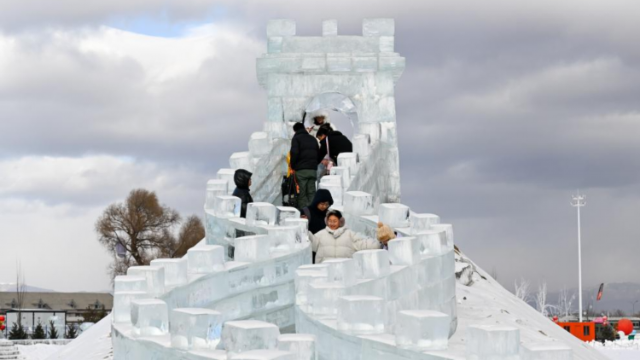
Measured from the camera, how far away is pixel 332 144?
20.6 metres

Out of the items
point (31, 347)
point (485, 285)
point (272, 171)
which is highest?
point (272, 171)

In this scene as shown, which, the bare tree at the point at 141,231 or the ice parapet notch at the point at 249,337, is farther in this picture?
the bare tree at the point at 141,231

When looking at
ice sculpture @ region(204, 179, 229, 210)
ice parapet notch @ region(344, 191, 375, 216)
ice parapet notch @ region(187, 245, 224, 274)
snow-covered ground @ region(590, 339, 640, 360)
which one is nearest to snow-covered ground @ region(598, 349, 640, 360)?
snow-covered ground @ region(590, 339, 640, 360)

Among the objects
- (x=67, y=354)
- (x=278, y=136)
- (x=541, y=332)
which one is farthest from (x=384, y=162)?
(x=67, y=354)

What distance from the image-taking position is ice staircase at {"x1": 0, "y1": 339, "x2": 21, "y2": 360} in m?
39.4

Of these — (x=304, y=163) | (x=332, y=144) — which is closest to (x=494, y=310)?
(x=332, y=144)

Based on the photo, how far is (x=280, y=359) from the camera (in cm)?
755

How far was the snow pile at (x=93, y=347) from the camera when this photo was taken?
835 inches

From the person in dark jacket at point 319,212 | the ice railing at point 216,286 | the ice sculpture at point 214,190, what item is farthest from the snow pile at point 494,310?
the ice sculpture at point 214,190

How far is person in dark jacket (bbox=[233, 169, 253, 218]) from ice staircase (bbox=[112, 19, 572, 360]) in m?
0.25

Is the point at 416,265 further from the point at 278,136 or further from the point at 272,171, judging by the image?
the point at 278,136

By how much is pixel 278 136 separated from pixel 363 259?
12.2 meters

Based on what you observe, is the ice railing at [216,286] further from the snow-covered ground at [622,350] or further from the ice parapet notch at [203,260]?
the snow-covered ground at [622,350]

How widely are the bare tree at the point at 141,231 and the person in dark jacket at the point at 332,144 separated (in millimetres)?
44124
